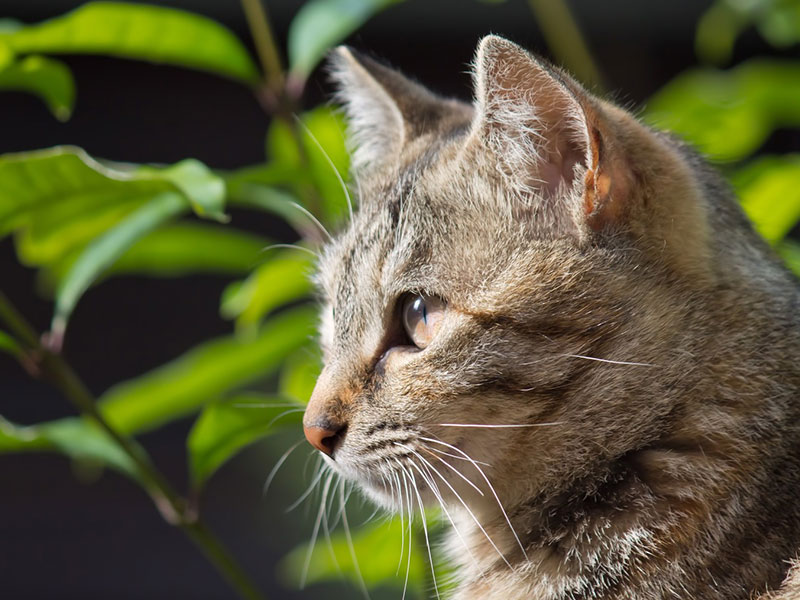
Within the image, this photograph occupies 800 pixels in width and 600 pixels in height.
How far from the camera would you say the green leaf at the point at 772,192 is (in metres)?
1.30

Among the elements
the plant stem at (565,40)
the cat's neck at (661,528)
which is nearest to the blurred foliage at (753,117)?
the plant stem at (565,40)

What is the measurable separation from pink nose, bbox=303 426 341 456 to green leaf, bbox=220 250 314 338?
1.11 feet

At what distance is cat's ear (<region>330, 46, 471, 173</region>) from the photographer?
49.7 inches

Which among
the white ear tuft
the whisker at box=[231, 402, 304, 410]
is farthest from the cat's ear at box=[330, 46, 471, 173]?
the whisker at box=[231, 402, 304, 410]

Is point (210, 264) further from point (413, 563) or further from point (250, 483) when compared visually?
point (250, 483)

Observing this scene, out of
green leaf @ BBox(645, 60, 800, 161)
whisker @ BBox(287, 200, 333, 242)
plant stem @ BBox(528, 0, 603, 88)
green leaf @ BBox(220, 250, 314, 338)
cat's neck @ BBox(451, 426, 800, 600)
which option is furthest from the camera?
plant stem @ BBox(528, 0, 603, 88)

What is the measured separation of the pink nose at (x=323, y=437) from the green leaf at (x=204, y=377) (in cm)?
35

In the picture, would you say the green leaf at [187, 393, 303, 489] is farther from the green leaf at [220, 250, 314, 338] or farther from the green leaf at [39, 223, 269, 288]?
the green leaf at [39, 223, 269, 288]

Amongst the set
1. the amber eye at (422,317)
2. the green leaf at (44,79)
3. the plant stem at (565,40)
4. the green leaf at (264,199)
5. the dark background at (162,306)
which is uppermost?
the green leaf at (44,79)

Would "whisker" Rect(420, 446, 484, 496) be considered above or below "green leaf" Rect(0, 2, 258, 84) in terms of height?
below

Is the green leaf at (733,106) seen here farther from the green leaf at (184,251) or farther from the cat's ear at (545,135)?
the green leaf at (184,251)

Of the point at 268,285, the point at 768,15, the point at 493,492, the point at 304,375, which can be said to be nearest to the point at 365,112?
the point at 268,285

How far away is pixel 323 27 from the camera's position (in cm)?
122

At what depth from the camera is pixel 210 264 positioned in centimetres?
140
